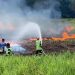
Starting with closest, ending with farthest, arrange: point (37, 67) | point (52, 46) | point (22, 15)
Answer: point (37, 67)
point (52, 46)
point (22, 15)

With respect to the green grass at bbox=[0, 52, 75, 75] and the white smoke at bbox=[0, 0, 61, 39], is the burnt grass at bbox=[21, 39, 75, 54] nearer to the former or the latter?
the white smoke at bbox=[0, 0, 61, 39]

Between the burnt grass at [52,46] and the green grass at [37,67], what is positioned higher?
the green grass at [37,67]

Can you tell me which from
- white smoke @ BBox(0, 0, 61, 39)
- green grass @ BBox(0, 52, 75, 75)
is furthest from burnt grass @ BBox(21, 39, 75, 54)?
green grass @ BBox(0, 52, 75, 75)

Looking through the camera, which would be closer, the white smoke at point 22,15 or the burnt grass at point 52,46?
the burnt grass at point 52,46

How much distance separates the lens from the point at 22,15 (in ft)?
155

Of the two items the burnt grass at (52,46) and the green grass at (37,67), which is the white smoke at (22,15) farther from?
the green grass at (37,67)

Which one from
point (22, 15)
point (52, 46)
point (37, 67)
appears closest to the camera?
point (37, 67)

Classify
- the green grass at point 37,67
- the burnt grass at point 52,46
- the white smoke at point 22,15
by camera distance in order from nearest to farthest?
the green grass at point 37,67 < the burnt grass at point 52,46 < the white smoke at point 22,15

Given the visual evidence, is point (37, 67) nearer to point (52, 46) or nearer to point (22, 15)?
point (52, 46)

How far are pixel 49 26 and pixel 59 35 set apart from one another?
7.88m

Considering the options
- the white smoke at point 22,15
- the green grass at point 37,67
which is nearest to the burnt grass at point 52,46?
the white smoke at point 22,15

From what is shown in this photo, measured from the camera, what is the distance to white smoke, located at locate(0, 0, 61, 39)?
43.5 meters

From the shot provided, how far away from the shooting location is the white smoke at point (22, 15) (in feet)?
143

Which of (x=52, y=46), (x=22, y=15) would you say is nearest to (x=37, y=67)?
(x=52, y=46)
